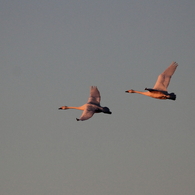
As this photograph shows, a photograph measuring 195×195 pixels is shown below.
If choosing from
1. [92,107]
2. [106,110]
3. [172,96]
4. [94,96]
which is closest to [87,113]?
[92,107]

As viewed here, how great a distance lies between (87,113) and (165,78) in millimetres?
10256

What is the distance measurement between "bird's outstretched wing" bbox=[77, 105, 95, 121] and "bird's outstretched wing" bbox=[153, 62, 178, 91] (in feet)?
25.3

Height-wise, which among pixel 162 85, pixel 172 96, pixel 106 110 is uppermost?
pixel 162 85

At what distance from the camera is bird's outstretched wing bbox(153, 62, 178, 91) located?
203ft

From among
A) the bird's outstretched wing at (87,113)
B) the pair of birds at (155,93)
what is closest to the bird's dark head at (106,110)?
the pair of birds at (155,93)

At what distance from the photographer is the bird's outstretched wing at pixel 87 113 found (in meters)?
55.9

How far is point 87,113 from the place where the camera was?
57594 millimetres

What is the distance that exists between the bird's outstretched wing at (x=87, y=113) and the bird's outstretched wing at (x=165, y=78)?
7.72 metres

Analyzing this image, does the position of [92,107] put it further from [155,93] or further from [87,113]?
[155,93]

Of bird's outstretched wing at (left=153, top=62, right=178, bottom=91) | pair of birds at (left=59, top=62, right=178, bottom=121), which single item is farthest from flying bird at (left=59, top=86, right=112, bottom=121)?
bird's outstretched wing at (left=153, top=62, right=178, bottom=91)

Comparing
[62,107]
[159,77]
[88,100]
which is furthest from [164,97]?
[62,107]

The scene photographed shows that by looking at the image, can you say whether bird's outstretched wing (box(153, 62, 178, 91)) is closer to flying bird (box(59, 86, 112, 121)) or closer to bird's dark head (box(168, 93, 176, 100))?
bird's dark head (box(168, 93, 176, 100))

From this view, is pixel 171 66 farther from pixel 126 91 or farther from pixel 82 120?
pixel 82 120

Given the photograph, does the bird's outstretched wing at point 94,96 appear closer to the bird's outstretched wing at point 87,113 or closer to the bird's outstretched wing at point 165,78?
the bird's outstretched wing at point 87,113
